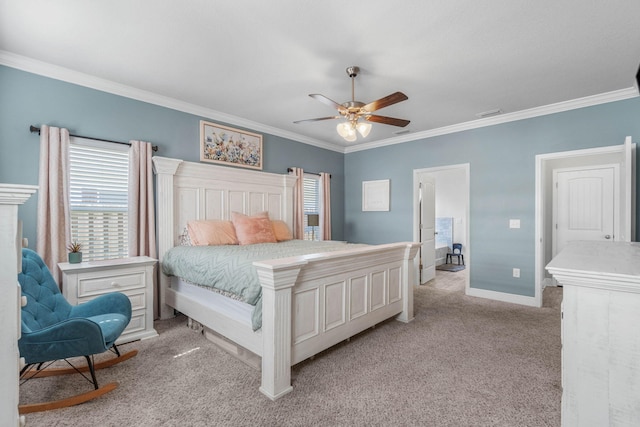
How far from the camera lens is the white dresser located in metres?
0.87

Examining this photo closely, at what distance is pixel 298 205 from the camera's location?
16.3 feet

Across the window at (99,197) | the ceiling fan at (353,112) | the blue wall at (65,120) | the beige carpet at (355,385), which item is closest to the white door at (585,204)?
the beige carpet at (355,385)

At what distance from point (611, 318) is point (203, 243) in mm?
3375

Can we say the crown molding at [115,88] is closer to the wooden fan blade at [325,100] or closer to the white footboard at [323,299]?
the wooden fan blade at [325,100]

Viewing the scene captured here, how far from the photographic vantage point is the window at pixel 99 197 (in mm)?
2963

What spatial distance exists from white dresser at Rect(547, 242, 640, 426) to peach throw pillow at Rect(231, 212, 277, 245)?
321 cm

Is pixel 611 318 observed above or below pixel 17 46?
below

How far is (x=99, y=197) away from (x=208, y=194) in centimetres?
117

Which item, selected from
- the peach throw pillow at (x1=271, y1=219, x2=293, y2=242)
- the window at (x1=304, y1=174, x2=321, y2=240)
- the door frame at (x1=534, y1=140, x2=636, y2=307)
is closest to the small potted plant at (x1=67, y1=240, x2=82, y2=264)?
the peach throw pillow at (x1=271, y1=219, x2=293, y2=242)

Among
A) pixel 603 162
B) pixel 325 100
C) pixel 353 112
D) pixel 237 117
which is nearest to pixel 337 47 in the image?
pixel 325 100

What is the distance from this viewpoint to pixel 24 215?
2662 millimetres

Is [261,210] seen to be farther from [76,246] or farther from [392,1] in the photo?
[392,1]

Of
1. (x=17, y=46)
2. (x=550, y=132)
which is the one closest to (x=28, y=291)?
(x=17, y=46)

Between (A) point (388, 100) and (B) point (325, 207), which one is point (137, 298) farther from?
(B) point (325, 207)
